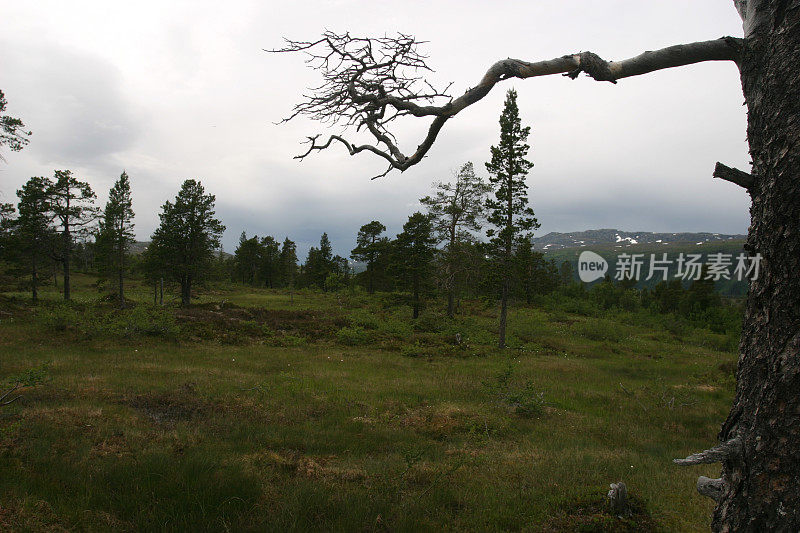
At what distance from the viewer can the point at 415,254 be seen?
33.7 metres

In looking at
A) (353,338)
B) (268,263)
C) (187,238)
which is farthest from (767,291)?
(268,263)

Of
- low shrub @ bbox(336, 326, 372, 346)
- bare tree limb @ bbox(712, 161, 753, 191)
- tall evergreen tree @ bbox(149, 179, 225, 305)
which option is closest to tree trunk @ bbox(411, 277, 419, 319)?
low shrub @ bbox(336, 326, 372, 346)

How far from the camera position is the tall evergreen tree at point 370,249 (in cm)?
5491

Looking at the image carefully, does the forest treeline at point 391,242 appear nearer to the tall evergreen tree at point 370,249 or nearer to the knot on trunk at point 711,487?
the tall evergreen tree at point 370,249

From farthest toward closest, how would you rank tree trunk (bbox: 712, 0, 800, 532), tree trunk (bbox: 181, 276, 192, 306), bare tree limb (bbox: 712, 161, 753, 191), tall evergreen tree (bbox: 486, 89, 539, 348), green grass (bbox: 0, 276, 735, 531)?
tree trunk (bbox: 181, 276, 192, 306)
tall evergreen tree (bbox: 486, 89, 539, 348)
green grass (bbox: 0, 276, 735, 531)
bare tree limb (bbox: 712, 161, 753, 191)
tree trunk (bbox: 712, 0, 800, 532)

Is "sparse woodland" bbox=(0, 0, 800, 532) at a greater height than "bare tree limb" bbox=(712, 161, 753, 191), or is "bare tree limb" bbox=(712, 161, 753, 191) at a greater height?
"bare tree limb" bbox=(712, 161, 753, 191)

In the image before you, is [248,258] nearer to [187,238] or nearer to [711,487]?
[187,238]

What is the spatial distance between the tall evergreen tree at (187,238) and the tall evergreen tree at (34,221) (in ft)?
29.4

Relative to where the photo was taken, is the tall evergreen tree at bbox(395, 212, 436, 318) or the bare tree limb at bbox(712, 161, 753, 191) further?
the tall evergreen tree at bbox(395, 212, 436, 318)

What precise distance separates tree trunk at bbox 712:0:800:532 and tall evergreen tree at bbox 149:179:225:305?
134 feet

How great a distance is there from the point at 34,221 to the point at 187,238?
1303 cm

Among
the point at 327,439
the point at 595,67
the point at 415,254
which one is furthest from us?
the point at 415,254

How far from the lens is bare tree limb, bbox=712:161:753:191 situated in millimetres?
2203

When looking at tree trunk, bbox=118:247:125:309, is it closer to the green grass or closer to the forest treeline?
the forest treeline
